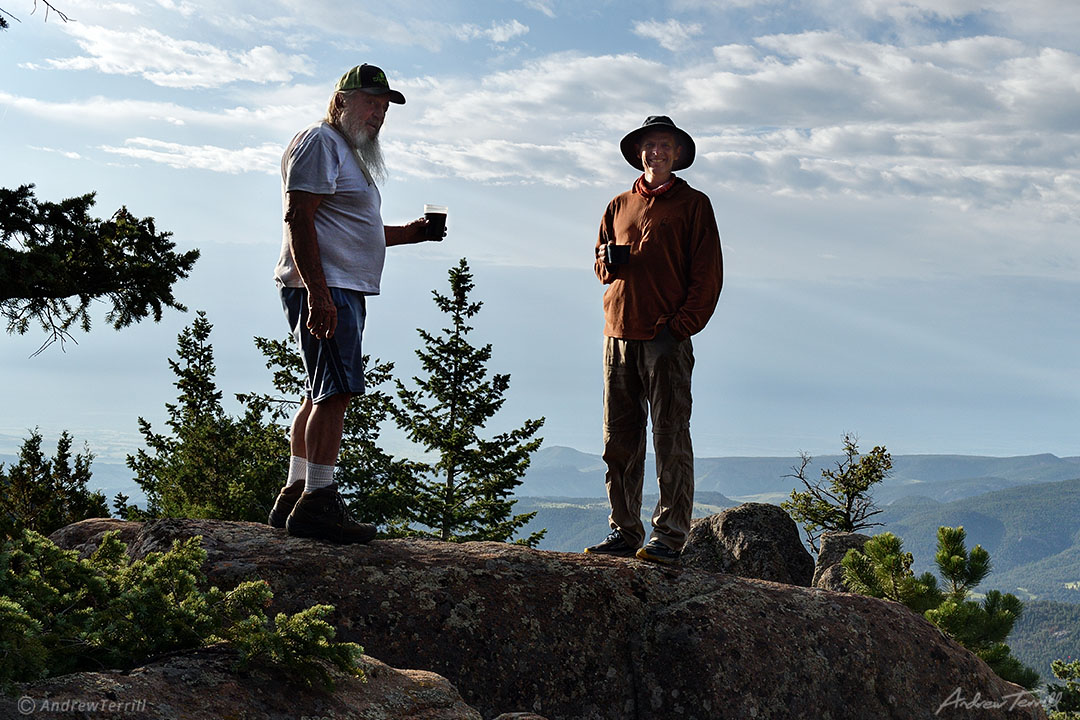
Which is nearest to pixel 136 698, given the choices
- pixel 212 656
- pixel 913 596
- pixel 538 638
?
pixel 212 656

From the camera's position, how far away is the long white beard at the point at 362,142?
6449mm

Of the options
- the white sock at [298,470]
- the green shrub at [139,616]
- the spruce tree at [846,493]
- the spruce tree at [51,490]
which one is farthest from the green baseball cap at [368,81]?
the spruce tree at [846,493]

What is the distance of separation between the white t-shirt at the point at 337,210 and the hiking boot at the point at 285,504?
153 centimetres

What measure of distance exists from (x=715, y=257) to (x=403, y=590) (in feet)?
12.2

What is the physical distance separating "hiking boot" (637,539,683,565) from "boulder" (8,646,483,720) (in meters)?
3.35

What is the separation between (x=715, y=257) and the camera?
768 cm

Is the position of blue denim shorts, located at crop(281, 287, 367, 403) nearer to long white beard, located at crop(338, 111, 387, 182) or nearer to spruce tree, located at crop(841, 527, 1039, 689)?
long white beard, located at crop(338, 111, 387, 182)

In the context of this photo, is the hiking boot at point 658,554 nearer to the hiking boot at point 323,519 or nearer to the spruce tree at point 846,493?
the hiking boot at point 323,519

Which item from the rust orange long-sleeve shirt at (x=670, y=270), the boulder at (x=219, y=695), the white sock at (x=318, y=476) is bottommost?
the boulder at (x=219, y=695)

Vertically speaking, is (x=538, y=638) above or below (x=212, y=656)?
below

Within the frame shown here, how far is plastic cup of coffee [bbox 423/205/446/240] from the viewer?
6.95 m

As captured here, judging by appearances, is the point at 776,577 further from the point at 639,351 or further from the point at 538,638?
the point at 538,638

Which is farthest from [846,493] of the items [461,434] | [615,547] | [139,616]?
[139,616]

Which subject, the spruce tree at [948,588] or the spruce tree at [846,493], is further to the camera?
the spruce tree at [846,493]
